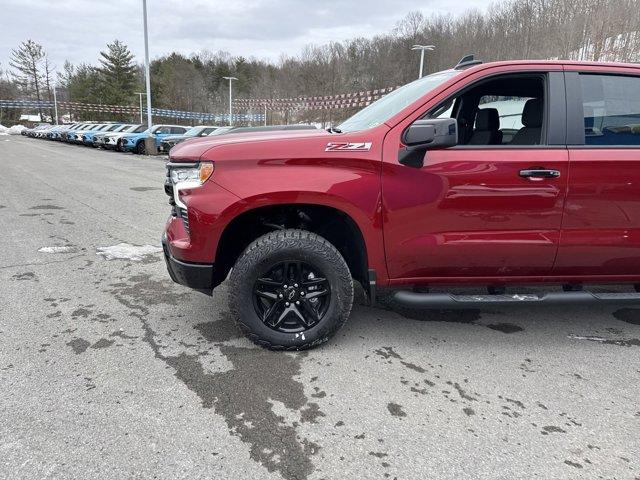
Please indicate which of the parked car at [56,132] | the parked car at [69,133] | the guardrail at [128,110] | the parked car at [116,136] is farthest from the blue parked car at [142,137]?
the guardrail at [128,110]

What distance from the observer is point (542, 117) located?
3.13 m

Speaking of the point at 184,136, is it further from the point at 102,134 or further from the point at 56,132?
the point at 56,132

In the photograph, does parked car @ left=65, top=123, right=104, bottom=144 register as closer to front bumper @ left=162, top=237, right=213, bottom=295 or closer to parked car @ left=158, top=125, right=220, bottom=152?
parked car @ left=158, top=125, right=220, bottom=152

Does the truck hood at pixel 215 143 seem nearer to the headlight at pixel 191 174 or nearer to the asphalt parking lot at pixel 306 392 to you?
the headlight at pixel 191 174

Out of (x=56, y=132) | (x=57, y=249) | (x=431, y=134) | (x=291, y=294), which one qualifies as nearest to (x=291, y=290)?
(x=291, y=294)


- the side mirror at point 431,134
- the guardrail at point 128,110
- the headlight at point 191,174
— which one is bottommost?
the headlight at point 191,174

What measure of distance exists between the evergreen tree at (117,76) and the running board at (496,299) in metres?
76.7

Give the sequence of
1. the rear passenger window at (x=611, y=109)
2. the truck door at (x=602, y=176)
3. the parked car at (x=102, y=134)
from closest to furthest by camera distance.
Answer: the truck door at (x=602, y=176) < the rear passenger window at (x=611, y=109) < the parked car at (x=102, y=134)

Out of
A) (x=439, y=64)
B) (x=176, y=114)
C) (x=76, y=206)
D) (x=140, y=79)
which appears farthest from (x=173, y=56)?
(x=76, y=206)

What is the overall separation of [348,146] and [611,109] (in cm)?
192

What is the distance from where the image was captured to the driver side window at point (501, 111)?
3145 mm

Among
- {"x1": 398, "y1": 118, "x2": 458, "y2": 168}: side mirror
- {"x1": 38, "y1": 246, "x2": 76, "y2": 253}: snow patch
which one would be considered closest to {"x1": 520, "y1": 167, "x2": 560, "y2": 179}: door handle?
{"x1": 398, "y1": 118, "x2": 458, "y2": 168}: side mirror

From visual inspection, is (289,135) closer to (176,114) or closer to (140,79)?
(176,114)

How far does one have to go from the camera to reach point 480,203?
2.95 meters
